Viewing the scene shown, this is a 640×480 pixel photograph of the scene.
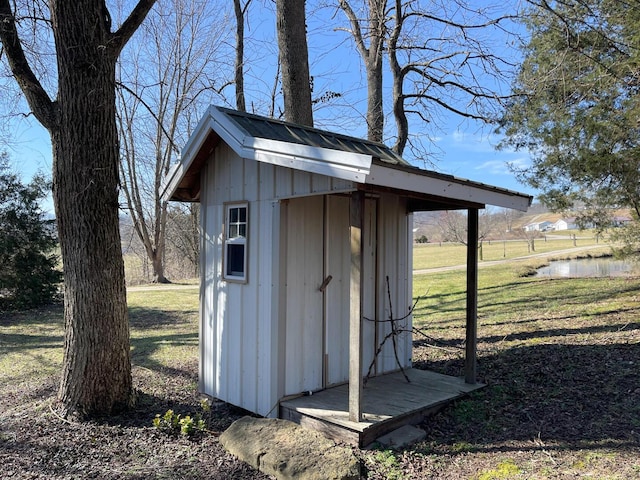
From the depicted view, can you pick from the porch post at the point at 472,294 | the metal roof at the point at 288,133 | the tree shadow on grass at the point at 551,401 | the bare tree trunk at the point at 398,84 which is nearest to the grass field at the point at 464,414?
the tree shadow on grass at the point at 551,401

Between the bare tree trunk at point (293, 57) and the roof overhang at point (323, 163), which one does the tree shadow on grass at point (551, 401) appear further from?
the bare tree trunk at point (293, 57)

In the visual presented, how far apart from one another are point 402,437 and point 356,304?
3.95 feet

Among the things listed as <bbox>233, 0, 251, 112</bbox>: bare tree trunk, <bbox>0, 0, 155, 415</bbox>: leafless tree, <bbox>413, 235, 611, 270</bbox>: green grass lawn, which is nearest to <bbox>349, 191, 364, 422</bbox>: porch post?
<bbox>0, 0, 155, 415</bbox>: leafless tree

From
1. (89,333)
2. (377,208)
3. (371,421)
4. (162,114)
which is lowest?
(371,421)

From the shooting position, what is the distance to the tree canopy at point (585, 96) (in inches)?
238

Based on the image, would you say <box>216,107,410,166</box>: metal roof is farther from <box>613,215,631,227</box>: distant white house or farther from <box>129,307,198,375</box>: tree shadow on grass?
<box>613,215,631,227</box>: distant white house

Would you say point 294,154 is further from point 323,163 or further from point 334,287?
point 334,287

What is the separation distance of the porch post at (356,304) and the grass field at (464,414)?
0.45 meters

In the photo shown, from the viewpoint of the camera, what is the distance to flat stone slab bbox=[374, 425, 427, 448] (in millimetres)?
3609

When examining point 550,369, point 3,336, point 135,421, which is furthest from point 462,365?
point 3,336

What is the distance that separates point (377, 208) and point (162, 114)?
16.0 metres

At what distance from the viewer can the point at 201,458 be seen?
11.9ft

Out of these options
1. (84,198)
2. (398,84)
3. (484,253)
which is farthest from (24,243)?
(484,253)

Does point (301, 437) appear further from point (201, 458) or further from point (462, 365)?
point (462, 365)
